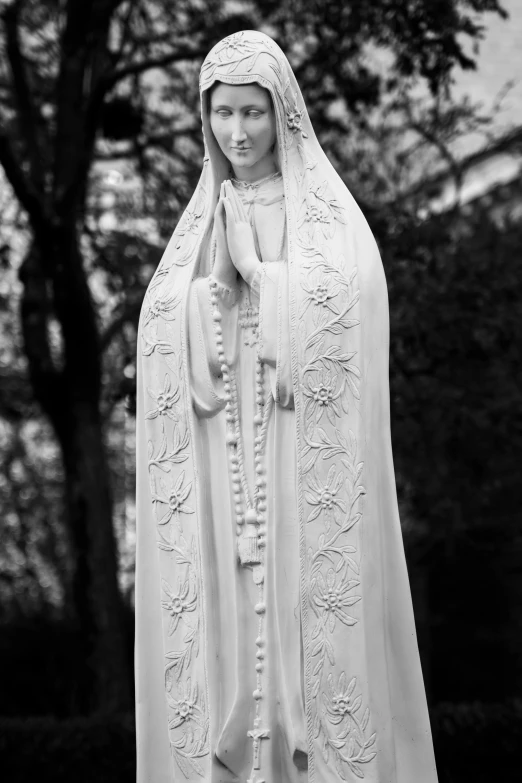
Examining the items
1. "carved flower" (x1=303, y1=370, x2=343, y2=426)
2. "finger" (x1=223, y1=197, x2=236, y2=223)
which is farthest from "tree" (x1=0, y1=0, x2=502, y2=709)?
"carved flower" (x1=303, y1=370, x2=343, y2=426)

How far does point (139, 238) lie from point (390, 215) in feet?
6.63

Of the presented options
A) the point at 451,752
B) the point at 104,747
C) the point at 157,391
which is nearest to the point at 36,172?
the point at 104,747

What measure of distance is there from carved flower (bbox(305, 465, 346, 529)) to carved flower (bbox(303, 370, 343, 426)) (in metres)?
0.21

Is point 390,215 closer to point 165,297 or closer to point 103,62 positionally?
point 103,62

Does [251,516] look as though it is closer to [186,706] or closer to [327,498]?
[327,498]

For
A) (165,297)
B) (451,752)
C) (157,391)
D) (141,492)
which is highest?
(165,297)

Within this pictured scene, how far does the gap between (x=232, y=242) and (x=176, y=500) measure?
109 cm

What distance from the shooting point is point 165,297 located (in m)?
6.13

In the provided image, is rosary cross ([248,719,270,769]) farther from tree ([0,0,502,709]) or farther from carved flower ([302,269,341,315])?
tree ([0,0,502,709])

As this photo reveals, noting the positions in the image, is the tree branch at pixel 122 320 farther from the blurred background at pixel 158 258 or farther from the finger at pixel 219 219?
the finger at pixel 219 219

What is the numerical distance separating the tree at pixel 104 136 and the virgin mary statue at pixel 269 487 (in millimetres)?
5088

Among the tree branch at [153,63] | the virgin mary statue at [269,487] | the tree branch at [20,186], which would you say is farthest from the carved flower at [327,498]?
the tree branch at [153,63]

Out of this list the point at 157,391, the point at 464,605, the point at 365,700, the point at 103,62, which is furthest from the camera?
the point at 464,605

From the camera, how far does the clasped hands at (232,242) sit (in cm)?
601
